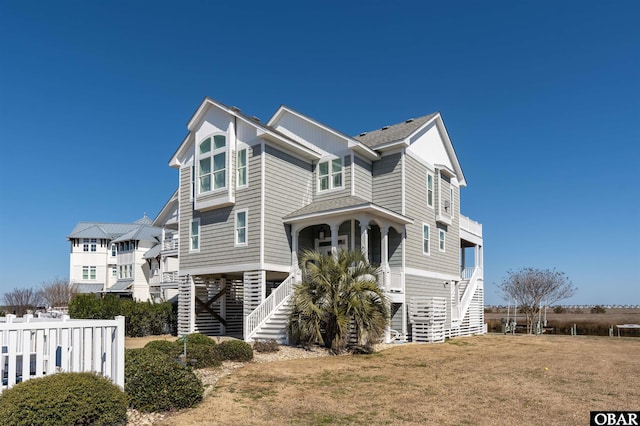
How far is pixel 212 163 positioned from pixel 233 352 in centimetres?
1102

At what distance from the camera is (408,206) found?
23203mm

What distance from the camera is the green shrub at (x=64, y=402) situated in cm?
643

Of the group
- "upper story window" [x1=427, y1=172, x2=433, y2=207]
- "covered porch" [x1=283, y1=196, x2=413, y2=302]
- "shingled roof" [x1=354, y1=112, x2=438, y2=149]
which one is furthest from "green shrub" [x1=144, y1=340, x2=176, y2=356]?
"upper story window" [x1=427, y1=172, x2=433, y2=207]

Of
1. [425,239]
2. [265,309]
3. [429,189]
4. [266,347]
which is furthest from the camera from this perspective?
[429,189]

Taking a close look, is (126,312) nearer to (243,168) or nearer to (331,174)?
(243,168)

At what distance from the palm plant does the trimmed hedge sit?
39.5 ft

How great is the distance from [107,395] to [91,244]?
53742 mm

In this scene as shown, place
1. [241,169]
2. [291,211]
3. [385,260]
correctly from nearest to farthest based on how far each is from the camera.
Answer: [385,260]
[241,169]
[291,211]

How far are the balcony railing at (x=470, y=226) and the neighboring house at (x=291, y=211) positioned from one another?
3592 millimetres

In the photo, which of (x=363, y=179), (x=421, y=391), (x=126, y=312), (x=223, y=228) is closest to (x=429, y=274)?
(x=363, y=179)

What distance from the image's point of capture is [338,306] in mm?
16703

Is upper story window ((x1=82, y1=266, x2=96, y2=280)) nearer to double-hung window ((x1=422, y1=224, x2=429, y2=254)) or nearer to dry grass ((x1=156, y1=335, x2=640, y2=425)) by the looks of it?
double-hung window ((x1=422, y1=224, x2=429, y2=254))

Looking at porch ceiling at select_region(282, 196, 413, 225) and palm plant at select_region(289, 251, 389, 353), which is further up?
porch ceiling at select_region(282, 196, 413, 225)

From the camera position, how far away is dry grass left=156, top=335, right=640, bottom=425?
332 inches
